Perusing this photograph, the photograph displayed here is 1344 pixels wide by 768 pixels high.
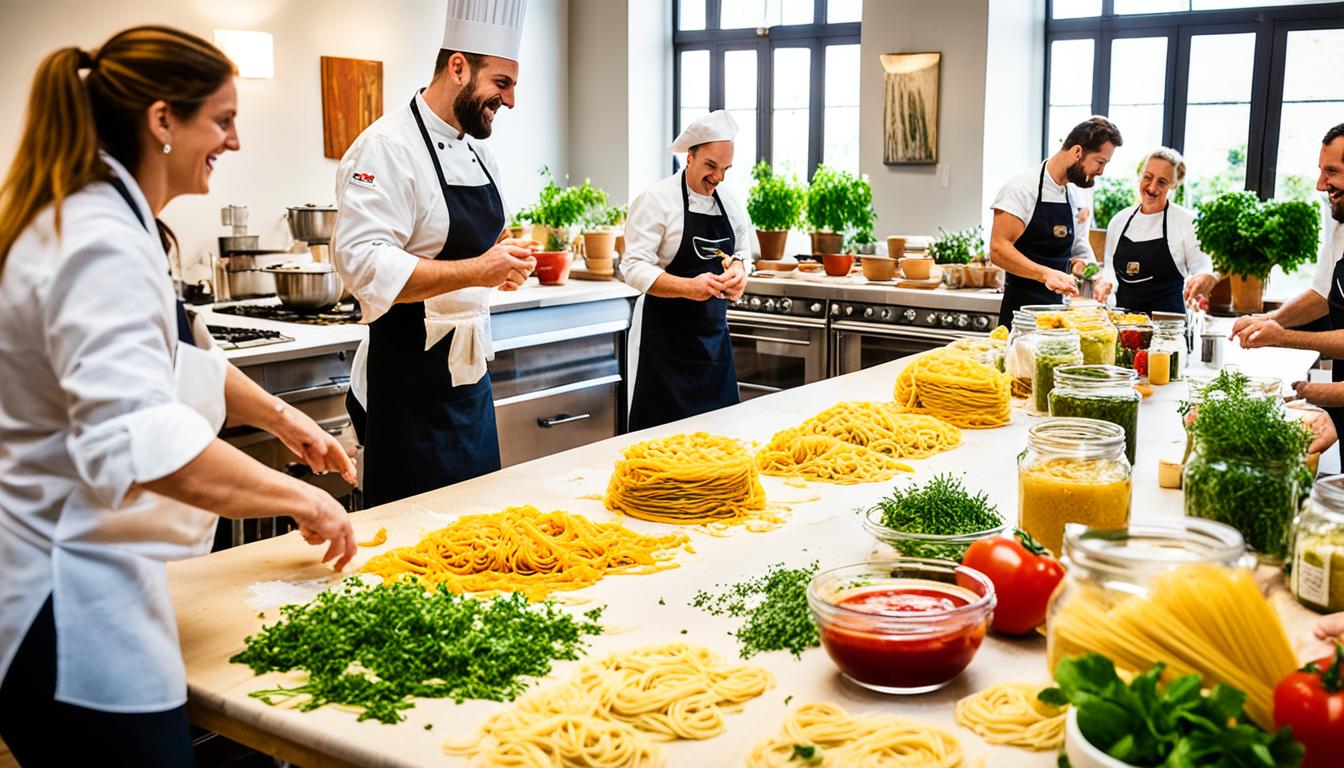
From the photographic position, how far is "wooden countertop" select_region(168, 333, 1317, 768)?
148 cm

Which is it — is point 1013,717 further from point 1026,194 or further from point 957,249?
point 957,249

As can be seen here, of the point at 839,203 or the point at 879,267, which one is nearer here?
the point at 879,267

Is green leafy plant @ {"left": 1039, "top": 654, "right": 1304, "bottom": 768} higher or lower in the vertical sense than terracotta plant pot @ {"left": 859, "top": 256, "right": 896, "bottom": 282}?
lower

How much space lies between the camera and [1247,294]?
622 cm

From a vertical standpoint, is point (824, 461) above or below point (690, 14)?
below

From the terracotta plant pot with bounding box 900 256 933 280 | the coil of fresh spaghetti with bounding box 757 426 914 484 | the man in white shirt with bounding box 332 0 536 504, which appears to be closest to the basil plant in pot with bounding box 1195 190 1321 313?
the terracotta plant pot with bounding box 900 256 933 280

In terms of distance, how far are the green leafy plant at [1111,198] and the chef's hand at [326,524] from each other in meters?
6.67

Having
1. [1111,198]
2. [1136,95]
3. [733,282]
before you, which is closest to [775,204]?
[1111,198]

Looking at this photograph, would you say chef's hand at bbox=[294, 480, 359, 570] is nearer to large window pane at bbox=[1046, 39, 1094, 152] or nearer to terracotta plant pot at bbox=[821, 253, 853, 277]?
terracotta plant pot at bbox=[821, 253, 853, 277]

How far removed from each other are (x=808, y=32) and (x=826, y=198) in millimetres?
2143

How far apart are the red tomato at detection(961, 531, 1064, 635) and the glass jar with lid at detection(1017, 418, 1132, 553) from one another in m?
0.24

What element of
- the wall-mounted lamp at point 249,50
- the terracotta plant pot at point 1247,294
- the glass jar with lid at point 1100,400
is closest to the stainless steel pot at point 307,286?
the wall-mounted lamp at point 249,50

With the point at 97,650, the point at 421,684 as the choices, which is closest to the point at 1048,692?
the point at 421,684

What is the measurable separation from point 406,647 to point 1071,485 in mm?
1093
